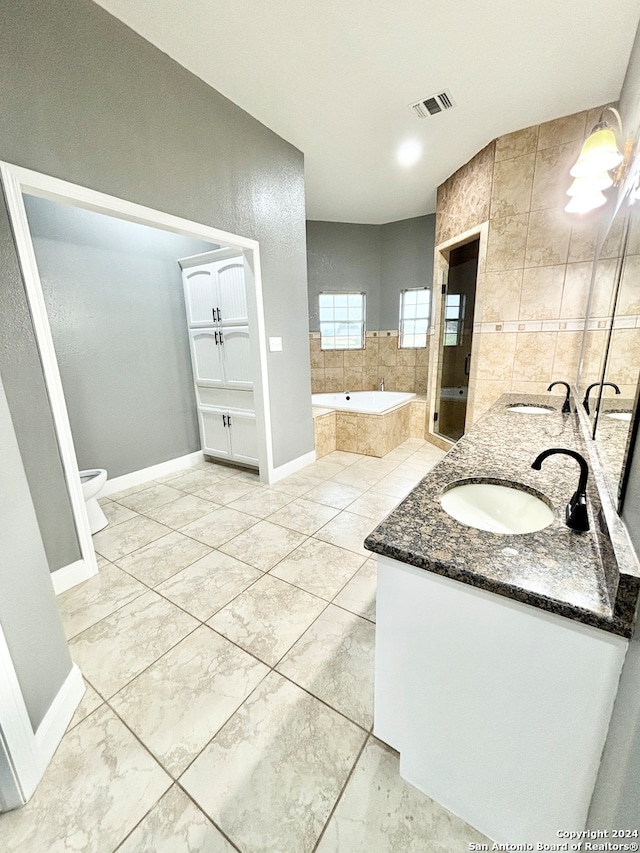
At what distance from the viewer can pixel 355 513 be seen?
7.94 feet

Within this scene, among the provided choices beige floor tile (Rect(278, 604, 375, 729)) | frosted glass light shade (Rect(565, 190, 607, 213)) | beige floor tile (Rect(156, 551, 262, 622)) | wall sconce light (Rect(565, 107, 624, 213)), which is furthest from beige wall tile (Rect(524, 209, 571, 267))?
beige floor tile (Rect(156, 551, 262, 622))

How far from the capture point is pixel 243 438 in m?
3.12

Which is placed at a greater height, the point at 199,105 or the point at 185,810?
the point at 199,105

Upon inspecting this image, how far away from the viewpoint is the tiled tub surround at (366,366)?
475 centimetres

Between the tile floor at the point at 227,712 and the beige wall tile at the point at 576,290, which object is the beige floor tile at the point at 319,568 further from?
the beige wall tile at the point at 576,290

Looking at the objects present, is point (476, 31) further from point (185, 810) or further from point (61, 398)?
point (185, 810)

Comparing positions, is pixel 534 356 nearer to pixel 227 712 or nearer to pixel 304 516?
pixel 304 516

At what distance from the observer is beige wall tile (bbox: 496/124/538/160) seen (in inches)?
101

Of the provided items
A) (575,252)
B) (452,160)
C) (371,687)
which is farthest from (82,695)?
(452,160)

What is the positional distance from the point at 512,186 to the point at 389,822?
375 centimetres

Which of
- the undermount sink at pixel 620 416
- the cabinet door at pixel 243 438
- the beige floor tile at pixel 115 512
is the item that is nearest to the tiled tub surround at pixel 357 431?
the cabinet door at pixel 243 438

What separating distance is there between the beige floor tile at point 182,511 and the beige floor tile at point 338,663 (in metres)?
1.32

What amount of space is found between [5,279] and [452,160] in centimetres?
347

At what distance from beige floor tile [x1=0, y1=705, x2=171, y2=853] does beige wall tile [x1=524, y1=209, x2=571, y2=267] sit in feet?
12.0
